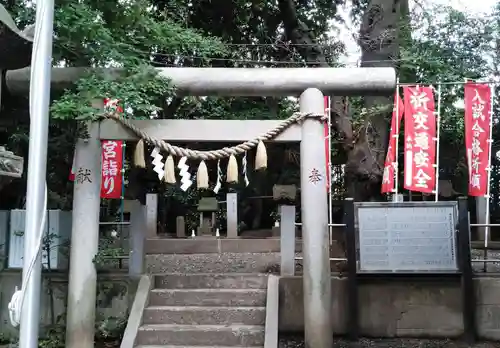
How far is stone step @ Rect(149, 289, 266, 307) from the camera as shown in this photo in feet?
24.2

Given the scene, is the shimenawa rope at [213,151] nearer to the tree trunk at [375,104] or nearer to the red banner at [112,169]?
the tree trunk at [375,104]

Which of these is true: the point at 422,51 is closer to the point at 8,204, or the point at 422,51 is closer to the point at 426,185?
the point at 426,185

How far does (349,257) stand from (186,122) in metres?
3.16

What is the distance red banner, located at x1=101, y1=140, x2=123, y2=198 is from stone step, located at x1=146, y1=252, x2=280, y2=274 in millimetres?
2382

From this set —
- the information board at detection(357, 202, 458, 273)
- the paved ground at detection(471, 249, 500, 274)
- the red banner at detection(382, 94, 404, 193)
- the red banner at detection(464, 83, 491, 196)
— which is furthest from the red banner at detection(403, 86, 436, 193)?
the information board at detection(357, 202, 458, 273)

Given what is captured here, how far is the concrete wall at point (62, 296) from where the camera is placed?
7.56 meters

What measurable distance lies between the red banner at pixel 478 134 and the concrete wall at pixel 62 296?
762 centimetres

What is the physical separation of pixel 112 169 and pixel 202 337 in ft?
24.1

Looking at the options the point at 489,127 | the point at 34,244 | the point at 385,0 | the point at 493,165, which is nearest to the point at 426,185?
the point at 489,127

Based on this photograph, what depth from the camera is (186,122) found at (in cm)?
689

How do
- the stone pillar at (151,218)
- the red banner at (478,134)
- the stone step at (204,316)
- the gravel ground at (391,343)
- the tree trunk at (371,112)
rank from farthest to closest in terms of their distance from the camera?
the stone pillar at (151,218) → the tree trunk at (371,112) → the red banner at (478,134) → the gravel ground at (391,343) → the stone step at (204,316)

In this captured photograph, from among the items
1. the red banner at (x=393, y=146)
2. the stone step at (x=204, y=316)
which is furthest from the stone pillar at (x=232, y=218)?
the stone step at (x=204, y=316)

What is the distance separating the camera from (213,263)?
1080 centimetres

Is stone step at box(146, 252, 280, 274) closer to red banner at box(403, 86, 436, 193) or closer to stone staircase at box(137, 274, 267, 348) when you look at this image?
stone staircase at box(137, 274, 267, 348)
